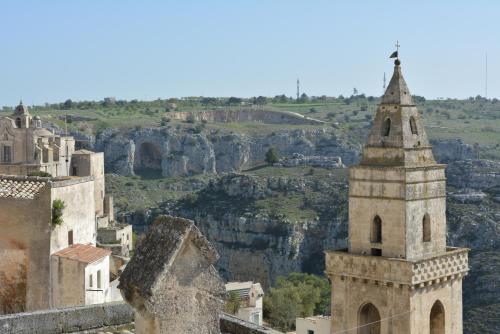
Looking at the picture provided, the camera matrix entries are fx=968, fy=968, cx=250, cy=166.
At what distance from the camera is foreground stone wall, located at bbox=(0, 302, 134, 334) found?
33.9 feet

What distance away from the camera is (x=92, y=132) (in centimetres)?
12088

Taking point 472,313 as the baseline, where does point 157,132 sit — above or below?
above

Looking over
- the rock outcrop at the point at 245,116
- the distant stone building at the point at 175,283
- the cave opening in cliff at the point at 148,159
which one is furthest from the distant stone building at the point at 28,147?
the rock outcrop at the point at 245,116

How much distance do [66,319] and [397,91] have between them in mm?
14395

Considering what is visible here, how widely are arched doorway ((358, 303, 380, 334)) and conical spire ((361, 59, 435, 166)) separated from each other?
11.3ft

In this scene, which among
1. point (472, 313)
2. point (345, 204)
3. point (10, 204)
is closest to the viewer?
point (10, 204)

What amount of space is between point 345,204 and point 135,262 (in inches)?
3301

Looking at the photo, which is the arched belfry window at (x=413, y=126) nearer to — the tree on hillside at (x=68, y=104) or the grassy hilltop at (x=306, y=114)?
the grassy hilltop at (x=306, y=114)

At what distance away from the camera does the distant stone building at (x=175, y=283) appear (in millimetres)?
6094

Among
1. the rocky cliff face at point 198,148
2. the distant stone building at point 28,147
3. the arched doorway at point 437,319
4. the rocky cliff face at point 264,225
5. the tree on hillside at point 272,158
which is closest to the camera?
the arched doorway at point 437,319

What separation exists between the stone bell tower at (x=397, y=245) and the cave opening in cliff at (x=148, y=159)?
338 ft

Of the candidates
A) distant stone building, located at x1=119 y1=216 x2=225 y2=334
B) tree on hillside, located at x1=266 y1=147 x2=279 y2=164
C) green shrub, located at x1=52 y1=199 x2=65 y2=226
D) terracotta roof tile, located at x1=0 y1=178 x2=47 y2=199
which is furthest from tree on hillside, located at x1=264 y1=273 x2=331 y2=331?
tree on hillside, located at x1=266 y1=147 x2=279 y2=164

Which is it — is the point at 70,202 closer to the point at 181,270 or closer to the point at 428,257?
the point at 428,257

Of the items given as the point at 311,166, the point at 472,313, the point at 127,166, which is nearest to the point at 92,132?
the point at 127,166
